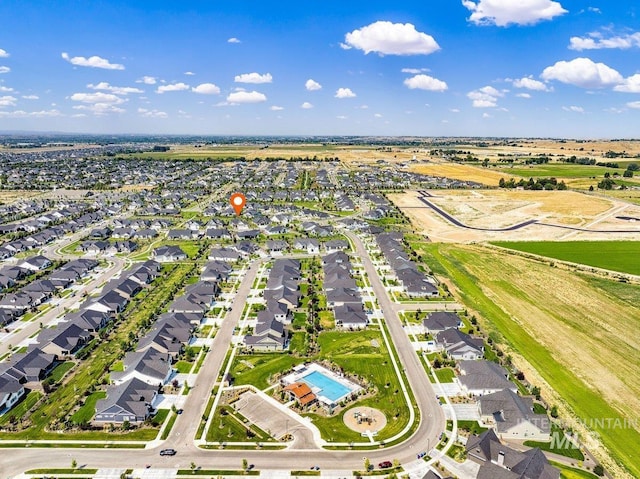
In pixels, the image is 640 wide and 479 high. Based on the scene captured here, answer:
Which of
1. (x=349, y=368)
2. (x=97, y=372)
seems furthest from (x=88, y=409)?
(x=349, y=368)

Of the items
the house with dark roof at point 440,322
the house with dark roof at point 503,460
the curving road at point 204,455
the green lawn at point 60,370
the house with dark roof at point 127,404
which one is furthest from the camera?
the house with dark roof at point 440,322

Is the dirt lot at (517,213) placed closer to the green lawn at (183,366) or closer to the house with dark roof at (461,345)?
the house with dark roof at (461,345)

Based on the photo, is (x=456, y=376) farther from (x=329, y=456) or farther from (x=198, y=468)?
(x=198, y=468)

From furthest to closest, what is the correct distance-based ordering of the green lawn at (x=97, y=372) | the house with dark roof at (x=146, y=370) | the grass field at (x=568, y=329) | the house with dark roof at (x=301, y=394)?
the house with dark roof at (x=146, y=370) < the grass field at (x=568, y=329) < the house with dark roof at (x=301, y=394) < the green lawn at (x=97, y=372)

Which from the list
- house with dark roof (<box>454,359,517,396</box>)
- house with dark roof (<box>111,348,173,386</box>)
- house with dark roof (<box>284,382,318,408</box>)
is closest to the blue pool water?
house with dark roof (<box>284,382,318,408</box>)

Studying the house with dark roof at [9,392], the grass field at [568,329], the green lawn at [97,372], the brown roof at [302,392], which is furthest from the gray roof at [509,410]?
the house with dark roof at [9,392]

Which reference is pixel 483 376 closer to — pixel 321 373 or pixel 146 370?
pixel 321 373

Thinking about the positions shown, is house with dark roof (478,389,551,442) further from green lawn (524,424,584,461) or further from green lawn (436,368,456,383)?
green lawn (436,368,456,383)
